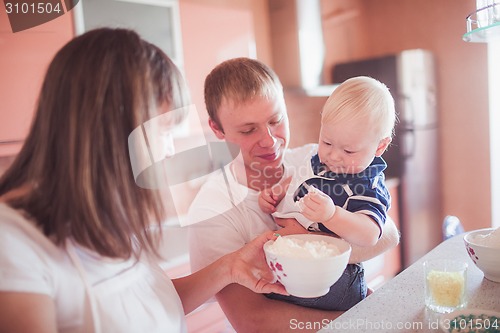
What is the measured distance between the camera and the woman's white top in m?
0.66

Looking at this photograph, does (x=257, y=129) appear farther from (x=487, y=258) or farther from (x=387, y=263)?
(x=387, y=263)

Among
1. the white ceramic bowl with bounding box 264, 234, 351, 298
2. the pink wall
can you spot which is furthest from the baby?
the pink wall

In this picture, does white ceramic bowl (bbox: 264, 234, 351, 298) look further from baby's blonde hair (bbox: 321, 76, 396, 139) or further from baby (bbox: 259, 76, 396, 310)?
baby's blonde hair (bbox: 321, 76, 396, 139)

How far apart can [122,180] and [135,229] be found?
106 mm

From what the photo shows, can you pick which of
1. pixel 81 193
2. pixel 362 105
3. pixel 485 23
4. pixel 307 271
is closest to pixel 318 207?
pixel 307 271

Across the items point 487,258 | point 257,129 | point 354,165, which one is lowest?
point 487,258

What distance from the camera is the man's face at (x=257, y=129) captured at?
3.59ft

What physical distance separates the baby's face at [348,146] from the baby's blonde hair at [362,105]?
0.02 m

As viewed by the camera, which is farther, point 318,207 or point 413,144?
point 413,144

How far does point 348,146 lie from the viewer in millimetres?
1004

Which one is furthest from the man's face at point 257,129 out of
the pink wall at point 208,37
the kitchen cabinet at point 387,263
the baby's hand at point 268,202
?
the kitchen cabinet at point 387,263

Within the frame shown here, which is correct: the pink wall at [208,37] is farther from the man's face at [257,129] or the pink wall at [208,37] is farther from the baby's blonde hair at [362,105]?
the baby's blonde hair at [362,105]

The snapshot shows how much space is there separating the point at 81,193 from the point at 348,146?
602 mm

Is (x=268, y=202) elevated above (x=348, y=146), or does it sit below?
below
